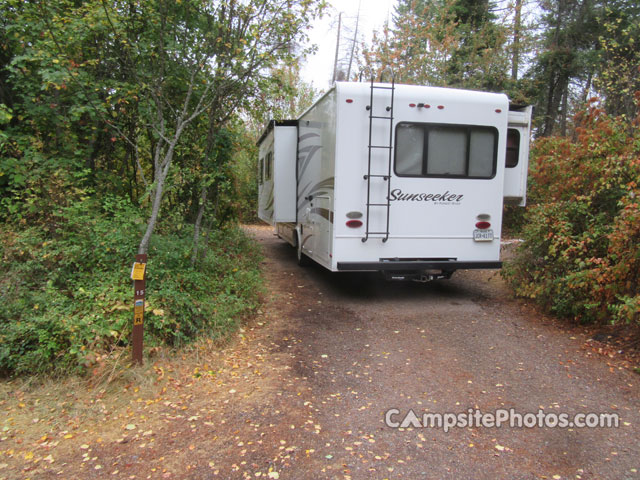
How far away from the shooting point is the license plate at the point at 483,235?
6559mm

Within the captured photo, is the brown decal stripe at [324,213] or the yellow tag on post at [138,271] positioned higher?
the brown decal stripe at [324,213]

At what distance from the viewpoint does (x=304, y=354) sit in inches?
188

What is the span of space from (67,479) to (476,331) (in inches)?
173

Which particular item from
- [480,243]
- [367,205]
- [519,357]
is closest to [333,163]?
[367,205]

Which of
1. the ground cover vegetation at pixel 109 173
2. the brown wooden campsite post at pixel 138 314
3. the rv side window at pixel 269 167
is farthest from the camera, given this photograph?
the rv side window at pixel 269 167

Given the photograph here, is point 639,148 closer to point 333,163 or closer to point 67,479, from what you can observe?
point 333,163

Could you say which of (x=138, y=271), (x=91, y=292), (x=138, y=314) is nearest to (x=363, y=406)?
(x=138, y=314)

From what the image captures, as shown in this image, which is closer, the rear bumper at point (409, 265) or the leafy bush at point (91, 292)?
the leafy bush at point (91, 292)

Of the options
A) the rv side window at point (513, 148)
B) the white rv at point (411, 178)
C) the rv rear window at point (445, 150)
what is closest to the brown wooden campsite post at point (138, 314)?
the white rv at point (411, 178)

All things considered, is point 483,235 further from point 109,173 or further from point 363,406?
point 109,173

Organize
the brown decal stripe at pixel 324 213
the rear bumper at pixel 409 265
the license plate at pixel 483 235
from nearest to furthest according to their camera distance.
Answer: the rear bumper at pixel 409 265 < the brown decal stripe at pixel 324 213 < the license plate at pixel 483 235

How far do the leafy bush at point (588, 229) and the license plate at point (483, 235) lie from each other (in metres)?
0.51

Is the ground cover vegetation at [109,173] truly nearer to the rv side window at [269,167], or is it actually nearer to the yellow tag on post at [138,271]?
the yellow tag on post at [138,271]

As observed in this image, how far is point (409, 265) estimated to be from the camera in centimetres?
636
